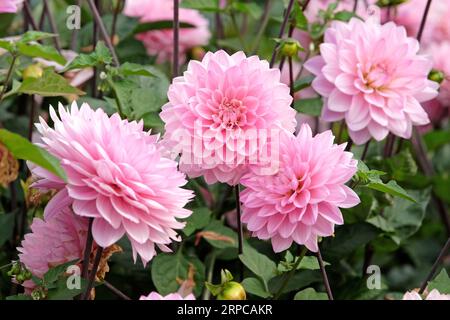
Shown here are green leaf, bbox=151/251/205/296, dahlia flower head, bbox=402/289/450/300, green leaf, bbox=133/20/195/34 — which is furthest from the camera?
green leaf, bbox=133/20/195/34

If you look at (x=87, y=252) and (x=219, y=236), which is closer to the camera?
(x=87, y=252)

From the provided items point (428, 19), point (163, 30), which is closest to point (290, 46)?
point (163, 30)

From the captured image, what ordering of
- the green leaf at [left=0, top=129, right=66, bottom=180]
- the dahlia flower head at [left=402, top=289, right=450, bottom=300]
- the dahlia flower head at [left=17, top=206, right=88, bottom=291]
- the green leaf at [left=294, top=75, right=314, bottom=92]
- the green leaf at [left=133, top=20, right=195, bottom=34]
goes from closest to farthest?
the green leaf at [left=0, top=129, right=66, bottom=180]
the dahlia flower head at [left=402, top=289, right=450, bottom=300]
the dahlia flower head at [left=17, top=206, right=88, bottom=291]
the green leaf at [left=294, top=75, right=314, bottom=92]
the green leaf at [left=133, top=20, right=195, bottom=34]

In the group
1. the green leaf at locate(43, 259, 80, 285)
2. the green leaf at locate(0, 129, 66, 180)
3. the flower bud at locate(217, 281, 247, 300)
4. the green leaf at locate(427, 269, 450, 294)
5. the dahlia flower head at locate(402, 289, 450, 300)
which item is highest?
the green leaf at locate(0, 129, 66, 180)

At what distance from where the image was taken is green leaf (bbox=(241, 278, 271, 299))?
0.99 m

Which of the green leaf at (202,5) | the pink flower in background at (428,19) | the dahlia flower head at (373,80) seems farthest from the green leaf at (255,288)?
the pink flower in background at (428,19)

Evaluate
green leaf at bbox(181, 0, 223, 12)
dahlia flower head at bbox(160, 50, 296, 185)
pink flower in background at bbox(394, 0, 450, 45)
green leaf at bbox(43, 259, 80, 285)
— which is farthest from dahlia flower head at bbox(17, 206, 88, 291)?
pink flower in background at bbox(394, 0, 450, 45)

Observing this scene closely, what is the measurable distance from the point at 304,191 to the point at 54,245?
0.91 feet

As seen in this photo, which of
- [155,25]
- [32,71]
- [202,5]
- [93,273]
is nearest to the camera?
[93,273]

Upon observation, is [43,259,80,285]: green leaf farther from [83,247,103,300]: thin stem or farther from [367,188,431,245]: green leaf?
[367,188,431,245]: green leaf

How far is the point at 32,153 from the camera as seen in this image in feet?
2.52

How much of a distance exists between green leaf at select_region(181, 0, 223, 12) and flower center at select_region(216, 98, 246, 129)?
0.45m

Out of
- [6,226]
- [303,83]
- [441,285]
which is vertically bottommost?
[6,226]

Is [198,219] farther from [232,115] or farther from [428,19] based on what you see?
[428,19]
